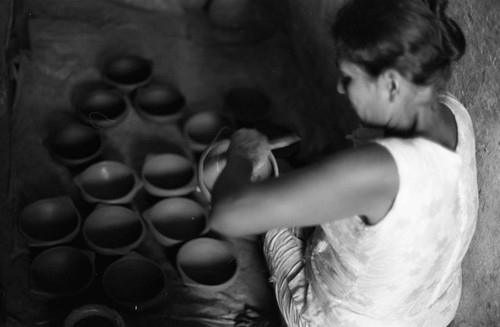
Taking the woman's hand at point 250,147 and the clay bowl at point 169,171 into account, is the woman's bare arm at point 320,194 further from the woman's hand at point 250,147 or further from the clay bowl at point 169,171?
the clay bowl at point 169,171

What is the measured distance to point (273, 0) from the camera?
126 inches

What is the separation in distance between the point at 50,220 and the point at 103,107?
0.63m

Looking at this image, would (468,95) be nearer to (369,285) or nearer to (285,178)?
(369,285)

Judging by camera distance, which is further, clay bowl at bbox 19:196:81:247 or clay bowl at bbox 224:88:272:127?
clay bowl at bbox 224:88:272:127

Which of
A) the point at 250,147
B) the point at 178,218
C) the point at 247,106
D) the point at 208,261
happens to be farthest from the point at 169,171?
the point at 250,147

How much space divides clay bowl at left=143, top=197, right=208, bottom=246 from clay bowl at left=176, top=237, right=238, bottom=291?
77 millimetres

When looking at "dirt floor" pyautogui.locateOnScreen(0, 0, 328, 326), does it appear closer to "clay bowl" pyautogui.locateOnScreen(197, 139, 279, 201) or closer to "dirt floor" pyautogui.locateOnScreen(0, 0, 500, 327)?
"dirt floor" pyautogui.locateOnScreen(0, 0, 500, 327)

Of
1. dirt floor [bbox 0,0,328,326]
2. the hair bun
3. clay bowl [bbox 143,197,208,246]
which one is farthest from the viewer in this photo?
clay bowl [bbox 143,197,208,246]

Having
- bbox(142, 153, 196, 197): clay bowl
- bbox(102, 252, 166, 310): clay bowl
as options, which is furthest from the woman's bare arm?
bbox(142, 153, 196, 197): clay bowl

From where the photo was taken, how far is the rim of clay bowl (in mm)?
2588

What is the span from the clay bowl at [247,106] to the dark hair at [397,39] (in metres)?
1.44

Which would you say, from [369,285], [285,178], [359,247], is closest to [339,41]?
[285,178]

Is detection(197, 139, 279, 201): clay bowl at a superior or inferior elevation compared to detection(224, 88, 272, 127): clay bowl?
superior

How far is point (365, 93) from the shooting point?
1.32 m
